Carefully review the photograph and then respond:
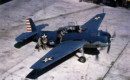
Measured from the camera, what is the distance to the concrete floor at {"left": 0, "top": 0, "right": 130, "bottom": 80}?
14734mm

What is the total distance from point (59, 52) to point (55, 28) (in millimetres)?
6906

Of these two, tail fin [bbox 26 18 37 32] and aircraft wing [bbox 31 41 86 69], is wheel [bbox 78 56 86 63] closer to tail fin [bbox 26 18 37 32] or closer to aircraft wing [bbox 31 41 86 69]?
aircraft wing [bbox 31 41 86 69]

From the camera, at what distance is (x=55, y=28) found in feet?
70.8

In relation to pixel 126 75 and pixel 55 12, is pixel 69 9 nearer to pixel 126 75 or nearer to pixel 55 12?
pixel 55 12

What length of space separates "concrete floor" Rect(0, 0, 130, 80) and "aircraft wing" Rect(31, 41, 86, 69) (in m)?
1.22

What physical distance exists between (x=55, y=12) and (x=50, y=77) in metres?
12.8

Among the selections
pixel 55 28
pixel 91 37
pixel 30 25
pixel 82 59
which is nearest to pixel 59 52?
pixel 82 59

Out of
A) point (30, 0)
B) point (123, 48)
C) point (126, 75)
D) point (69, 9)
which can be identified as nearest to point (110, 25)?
point (123, 48)

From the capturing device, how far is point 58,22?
22969 mm

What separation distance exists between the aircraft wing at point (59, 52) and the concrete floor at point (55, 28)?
122 cm

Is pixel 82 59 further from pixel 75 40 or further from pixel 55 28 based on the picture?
pixel 55 28

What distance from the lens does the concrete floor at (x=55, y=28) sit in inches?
580

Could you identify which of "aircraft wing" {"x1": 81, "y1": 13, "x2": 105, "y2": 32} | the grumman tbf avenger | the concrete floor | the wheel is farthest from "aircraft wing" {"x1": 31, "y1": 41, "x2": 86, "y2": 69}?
"aircraft wing" {"x1": 81, "y1": 13, "x2": 105, "y2": 32}

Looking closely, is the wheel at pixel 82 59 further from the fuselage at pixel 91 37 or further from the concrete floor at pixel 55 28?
the fuselage at pixel 91 37
